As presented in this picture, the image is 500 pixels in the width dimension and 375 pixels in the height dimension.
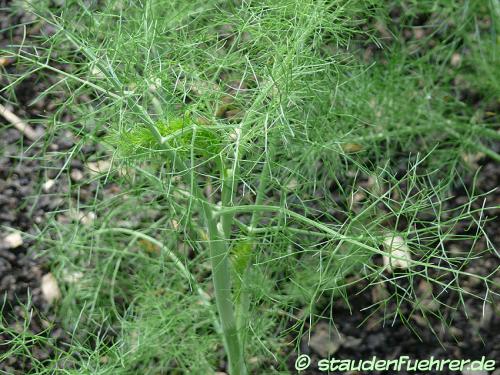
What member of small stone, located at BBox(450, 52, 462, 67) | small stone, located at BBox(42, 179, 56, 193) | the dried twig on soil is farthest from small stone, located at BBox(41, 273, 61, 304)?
small stone, located at BBox(450, 52, 462, 67)

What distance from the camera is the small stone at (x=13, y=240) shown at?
1.99m

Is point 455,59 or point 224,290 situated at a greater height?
point 224,290

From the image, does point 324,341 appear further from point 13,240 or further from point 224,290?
point 13,240

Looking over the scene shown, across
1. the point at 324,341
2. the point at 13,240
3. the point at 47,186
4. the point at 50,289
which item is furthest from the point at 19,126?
the point at 324,341

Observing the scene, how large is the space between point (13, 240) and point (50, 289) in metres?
0.15

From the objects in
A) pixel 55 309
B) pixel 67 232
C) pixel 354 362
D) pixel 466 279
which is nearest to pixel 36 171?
pixel 67 232

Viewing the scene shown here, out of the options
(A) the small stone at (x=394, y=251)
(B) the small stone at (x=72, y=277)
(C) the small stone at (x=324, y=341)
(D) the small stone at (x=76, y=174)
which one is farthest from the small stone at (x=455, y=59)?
(B) the small stone at (x=72, y=277)

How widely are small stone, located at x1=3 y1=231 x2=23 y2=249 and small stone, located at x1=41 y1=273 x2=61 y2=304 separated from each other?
10cm

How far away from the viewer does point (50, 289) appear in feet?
6.38

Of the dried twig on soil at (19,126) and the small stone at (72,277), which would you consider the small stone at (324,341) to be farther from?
the dried twig on soil at (19,126)

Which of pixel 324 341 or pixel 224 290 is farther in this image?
pixel 324 341

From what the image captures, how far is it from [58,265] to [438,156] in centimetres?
95

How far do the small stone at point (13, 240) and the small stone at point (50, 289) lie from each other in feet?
0.34

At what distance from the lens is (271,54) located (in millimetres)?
1325
